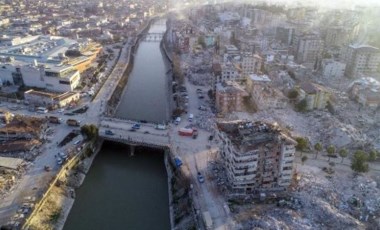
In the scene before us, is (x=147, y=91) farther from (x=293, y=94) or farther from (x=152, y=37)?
(x=152, y=37)

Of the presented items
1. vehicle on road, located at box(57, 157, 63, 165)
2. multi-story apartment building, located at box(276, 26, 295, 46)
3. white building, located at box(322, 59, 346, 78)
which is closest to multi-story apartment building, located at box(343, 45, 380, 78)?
white building, located at box(322, 59, 346, 78)

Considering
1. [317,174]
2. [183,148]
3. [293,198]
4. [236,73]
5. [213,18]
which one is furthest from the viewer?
[213,18]

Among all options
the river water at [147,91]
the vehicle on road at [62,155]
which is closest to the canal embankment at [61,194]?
the vehicle on road at [62,155]

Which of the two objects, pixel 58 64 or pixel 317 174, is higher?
pixel 58 64

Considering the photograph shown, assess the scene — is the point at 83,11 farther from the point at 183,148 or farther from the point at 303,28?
the point at 183,148

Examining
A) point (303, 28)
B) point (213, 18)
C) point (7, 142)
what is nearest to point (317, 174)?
point (7, 142)

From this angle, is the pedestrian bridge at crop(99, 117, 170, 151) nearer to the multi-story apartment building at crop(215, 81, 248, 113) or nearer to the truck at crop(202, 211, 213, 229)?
the multi-story apartment building at crop(215, 81, 248, 113)

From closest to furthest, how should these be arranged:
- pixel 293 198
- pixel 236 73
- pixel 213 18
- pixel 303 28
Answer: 1. pixel 293 198
2. pixel 236 73
3. pixel 303 28
4. pixel 213 18
